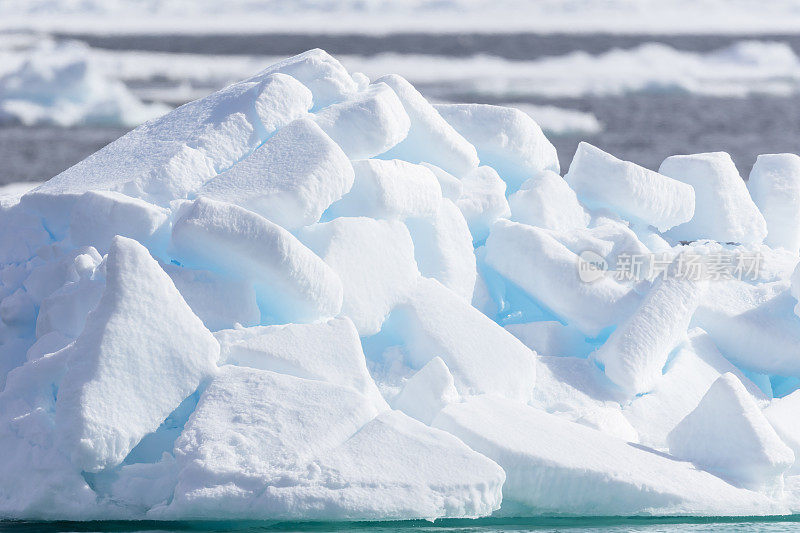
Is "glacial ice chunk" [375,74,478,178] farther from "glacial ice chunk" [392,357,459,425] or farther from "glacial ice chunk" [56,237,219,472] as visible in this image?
"glacial ice chunk" [56,237,219,472]

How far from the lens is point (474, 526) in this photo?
13.0 feet

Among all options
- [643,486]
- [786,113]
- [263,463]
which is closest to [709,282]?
[643,486]

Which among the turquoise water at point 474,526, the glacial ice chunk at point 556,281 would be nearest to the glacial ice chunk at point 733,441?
the turquoise water at point 474,526

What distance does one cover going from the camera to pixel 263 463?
3.84 m

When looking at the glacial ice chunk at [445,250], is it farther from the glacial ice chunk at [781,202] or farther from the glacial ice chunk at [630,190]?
the glacial ice chunk at [781,202]

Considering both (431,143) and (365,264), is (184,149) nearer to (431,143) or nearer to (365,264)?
(365,264)

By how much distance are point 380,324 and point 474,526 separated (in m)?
1.01

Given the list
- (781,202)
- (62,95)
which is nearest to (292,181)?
(781,202)

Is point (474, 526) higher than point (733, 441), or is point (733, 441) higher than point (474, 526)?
point (733, 441)

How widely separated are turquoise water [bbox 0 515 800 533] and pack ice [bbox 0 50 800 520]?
1.7 inches

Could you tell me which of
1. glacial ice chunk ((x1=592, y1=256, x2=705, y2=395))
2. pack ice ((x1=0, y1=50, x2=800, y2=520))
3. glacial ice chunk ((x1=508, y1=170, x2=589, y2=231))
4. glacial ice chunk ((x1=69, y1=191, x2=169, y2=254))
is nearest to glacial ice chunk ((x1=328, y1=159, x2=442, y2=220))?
pack ice ((x1=0, y1=50, x2=800, y2=520))

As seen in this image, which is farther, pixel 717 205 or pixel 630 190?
pixel 717 205

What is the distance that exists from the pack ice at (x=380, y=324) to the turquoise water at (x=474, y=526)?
0.14 feet

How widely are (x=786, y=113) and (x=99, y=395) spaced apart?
99.0 ft
